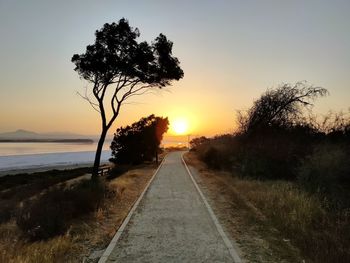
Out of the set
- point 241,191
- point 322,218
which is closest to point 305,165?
point 241,191

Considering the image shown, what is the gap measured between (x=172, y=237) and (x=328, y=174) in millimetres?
11491

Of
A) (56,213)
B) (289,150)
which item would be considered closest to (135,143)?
(289,150)

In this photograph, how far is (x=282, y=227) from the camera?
36.0ft

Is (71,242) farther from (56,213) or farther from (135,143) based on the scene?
(135,143)

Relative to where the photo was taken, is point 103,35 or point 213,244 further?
point 103,35

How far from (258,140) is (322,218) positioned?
1952cm

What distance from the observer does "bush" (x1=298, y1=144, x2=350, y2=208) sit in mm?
18172

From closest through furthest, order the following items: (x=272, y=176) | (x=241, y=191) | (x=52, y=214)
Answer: (x=52, y=214)
(x=241, y=191)
(x=272, y=176)

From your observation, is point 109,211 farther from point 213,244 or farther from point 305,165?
point 305,165

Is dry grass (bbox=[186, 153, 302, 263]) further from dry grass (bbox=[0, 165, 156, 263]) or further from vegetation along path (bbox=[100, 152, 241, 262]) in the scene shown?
dry grass (bbox=[0, 165, 156, 263])

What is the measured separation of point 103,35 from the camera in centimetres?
2772

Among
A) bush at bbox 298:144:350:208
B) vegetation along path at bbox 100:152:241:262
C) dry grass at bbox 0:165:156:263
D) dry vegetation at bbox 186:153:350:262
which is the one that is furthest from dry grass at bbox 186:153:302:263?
bush at bbox 298:144:350:208

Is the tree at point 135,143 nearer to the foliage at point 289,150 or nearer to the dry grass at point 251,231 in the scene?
the foliage at point 289,150

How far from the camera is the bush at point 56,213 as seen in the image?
10484mm
